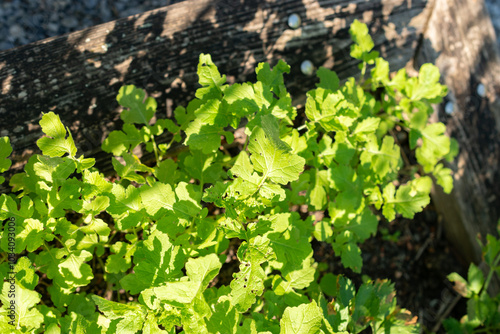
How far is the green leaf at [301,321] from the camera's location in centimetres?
139

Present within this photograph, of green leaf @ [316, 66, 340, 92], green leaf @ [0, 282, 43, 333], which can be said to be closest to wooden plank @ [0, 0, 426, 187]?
green leaf @ [316, 66, 340, 92]

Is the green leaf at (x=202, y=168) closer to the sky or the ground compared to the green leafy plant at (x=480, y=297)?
closer to the sky

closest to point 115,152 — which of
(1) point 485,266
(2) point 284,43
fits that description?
(2) point 284,43

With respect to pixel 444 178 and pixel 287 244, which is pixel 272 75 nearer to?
pixel 287 244

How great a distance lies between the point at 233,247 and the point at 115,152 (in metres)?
0.93

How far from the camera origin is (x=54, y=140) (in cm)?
154

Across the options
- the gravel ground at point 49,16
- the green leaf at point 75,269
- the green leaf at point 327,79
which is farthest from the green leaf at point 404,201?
the gravel ground at point 49,16

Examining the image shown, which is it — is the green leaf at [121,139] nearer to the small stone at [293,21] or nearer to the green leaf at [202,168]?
the green leaf at [202,168]

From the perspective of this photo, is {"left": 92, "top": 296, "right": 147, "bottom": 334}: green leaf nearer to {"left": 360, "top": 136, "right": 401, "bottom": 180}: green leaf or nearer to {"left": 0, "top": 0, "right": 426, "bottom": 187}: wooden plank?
{"left": 0, "top": 0, "right": 426, "bottom": 187}: wooden plank

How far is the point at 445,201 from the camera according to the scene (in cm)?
287

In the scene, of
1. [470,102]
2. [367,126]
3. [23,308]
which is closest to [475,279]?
[470,102]

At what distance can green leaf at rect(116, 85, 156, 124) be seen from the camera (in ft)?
6.06

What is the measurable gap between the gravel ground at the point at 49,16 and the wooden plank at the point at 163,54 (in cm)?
111

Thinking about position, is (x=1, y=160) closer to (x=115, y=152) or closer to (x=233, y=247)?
(x=115, y=152)
